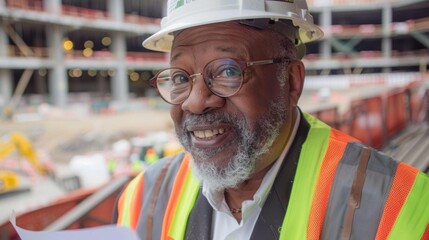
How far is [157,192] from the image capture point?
5.16ft

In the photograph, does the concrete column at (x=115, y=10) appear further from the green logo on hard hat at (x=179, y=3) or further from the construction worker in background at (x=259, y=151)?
the construction worker in background at (x=259, y=151)

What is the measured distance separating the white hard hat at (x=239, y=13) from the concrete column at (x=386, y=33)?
41044mm

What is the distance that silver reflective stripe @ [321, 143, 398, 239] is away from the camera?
44.6 inches

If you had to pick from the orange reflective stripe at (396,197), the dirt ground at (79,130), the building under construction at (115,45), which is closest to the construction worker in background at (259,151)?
the orange reflective stripe at (396,197)

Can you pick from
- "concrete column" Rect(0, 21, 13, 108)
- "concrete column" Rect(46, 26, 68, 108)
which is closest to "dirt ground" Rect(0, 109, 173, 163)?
"concrete column" Rect(0, 21, 13, 108)

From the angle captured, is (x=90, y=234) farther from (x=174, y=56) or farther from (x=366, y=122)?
(x=366, y=122)

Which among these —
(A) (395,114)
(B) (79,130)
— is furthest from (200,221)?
(B) (79,130)

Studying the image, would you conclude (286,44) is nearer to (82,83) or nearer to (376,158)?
(376,158)

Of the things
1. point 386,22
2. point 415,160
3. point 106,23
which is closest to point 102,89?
point 106,23

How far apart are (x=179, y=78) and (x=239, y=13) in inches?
11.7

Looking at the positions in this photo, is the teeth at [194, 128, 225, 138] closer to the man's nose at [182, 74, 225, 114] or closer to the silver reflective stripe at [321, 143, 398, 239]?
the man's nose at [182, 74, 225, 114]

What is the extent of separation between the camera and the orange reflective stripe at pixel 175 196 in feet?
4.85

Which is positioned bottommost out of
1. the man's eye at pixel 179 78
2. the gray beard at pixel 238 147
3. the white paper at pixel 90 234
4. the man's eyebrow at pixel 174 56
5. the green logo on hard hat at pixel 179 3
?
the white paper at pixel 90 234

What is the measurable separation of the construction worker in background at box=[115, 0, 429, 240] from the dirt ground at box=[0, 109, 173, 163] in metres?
16.3
